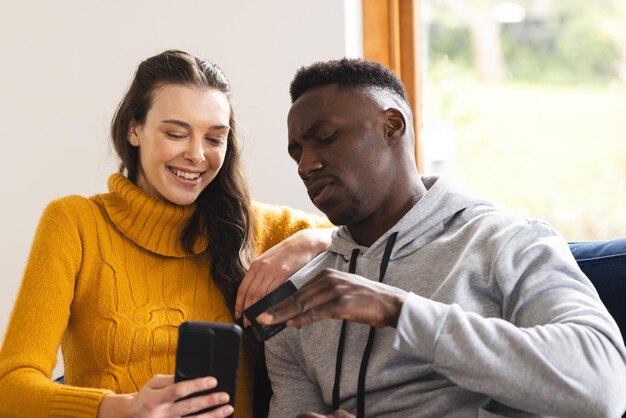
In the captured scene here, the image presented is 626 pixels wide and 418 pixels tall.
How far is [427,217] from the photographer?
1.70m

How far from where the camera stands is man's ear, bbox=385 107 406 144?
1.71 m

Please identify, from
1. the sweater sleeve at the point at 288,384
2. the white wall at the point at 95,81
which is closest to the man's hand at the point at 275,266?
the sweater sleeve at the point at 288,384

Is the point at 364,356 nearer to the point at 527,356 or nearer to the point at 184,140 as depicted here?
the point at 527,356

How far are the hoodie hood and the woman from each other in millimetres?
270

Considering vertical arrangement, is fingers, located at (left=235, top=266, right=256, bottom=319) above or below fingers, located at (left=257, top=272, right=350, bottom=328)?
below

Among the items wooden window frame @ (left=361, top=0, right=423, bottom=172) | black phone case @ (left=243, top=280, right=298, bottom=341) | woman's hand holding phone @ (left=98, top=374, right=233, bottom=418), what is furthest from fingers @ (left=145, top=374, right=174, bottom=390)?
wooden window frame @ (left=361, top=0, right=423, bottom=172)

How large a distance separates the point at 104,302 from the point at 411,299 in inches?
31.6

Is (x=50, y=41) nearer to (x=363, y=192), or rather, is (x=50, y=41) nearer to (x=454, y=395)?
(x=363, y=192)

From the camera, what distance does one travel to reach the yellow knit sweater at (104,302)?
1.77m

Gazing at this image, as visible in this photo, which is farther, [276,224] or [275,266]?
[276,224]

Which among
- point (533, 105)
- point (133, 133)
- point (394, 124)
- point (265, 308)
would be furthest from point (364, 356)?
point (533, 105)

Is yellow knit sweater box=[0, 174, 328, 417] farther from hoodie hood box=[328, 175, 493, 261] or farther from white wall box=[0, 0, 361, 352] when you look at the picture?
white wall box=[0, 0, 361, 352]

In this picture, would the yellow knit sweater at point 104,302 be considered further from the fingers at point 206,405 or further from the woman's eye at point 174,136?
the fingers at point 206,405

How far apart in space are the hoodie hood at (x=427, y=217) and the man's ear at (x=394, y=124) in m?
0.12
